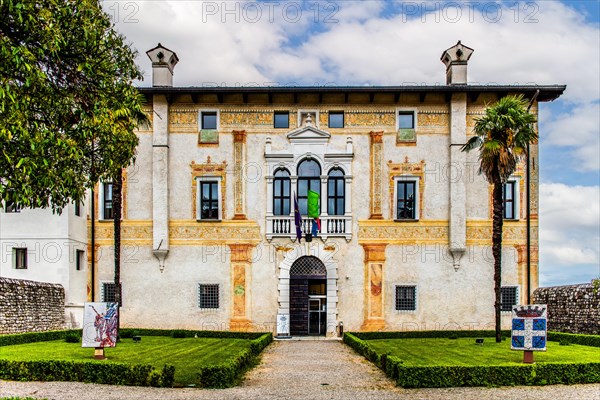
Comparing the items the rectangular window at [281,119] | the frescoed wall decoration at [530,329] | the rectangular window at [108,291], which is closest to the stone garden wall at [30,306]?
the rectangular window at [108,291]

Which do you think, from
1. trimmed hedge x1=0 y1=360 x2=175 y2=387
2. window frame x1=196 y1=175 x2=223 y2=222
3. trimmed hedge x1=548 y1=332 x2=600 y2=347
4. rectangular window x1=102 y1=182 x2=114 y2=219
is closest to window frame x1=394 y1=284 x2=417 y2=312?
trimmed hedge x1=548 y1=332 x2=600 y2=347

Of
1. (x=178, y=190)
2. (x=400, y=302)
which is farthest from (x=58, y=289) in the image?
(x=400, y=302)

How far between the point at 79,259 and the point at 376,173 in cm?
1459

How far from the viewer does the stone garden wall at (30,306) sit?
25172 mm

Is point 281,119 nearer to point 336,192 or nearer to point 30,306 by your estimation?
point 336,192

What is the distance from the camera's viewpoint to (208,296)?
32.2 meters

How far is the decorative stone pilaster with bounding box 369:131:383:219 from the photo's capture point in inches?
1268

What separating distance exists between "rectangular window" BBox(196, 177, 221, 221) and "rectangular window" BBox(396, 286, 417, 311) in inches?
371

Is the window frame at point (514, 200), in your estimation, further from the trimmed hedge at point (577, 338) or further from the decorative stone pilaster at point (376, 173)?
the trimmed hedge at point (577, 338)

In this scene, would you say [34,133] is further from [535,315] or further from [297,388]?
[535,315]

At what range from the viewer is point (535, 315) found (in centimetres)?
1764

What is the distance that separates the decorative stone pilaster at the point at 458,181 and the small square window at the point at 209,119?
11.4 m

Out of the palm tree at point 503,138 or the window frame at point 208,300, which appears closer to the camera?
the palm tree at point 503,138

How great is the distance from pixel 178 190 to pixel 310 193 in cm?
656
